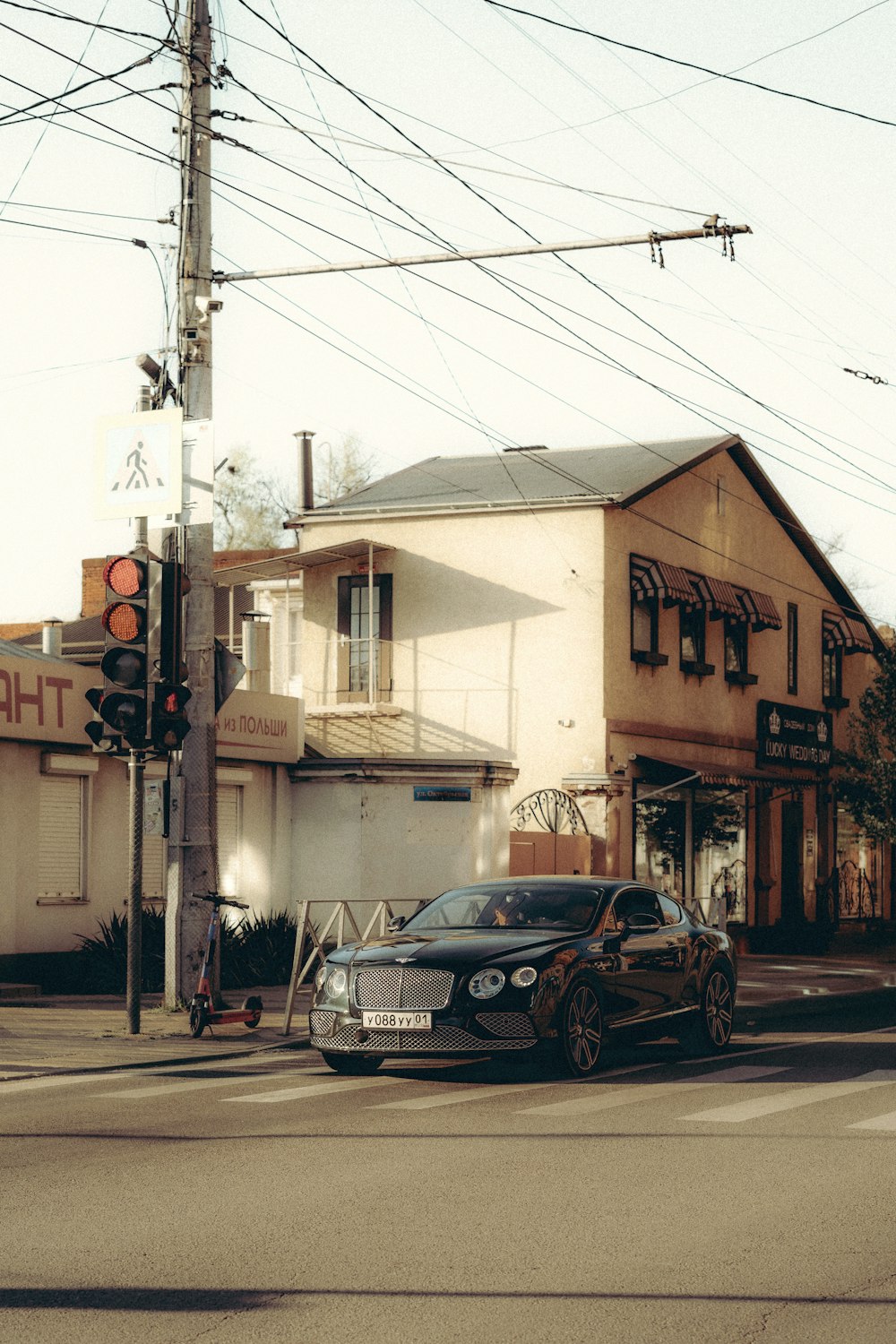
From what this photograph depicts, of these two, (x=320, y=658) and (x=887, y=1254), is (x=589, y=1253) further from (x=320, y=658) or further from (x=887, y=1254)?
(x=320, y=658)

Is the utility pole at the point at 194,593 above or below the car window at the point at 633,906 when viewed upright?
above

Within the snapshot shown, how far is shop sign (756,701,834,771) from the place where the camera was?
3862 cm

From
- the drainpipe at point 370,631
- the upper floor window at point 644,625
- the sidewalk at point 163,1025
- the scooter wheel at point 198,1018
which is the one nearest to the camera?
the sidewalk at point 163,1025

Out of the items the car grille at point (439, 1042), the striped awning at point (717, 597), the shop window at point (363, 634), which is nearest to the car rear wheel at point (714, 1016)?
the car grille at point (439, 1042)

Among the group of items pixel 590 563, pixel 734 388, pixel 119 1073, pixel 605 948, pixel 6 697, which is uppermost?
pixel 734 388

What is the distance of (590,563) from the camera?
31.9 metres

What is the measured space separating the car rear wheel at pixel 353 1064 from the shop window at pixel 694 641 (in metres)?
22.6

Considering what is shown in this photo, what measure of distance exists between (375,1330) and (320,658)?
2858 cm

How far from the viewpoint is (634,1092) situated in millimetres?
11938

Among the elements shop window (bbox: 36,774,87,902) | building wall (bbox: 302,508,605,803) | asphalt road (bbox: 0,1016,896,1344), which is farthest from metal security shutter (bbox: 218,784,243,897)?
asphalt road (bbox: 0,1016,896,1344)

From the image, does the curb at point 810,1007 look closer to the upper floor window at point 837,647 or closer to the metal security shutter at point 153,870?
the metal security shutter at point 153,870

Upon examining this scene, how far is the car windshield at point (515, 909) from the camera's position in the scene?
1377cm

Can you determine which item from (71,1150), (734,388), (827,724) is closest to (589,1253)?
(71,1150)

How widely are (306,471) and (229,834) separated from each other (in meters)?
16.6
